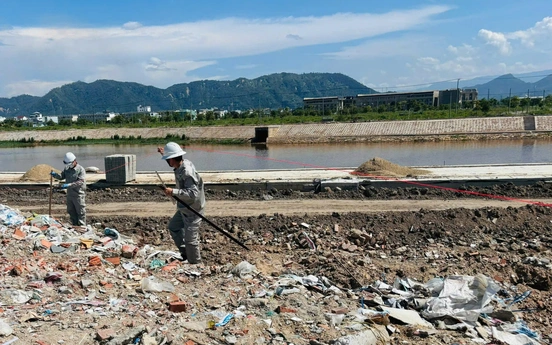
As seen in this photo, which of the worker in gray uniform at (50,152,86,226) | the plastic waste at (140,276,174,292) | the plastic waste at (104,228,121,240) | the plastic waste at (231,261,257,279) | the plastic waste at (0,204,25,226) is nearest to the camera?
the plastic waste at (140,276,174,292)

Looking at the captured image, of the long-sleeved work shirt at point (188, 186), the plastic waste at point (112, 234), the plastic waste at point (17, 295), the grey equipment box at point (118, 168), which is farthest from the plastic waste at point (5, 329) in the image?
the grey equipment box at point (118, 168)

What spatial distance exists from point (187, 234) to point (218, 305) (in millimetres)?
1767

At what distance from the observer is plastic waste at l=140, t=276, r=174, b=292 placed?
212 inches

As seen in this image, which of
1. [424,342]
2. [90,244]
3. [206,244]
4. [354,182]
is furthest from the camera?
[354,182]

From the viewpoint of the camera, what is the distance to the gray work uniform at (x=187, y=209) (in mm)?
6324

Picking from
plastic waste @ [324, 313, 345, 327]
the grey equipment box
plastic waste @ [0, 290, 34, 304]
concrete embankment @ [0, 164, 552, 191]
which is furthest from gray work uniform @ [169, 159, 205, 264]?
the grey equipment box

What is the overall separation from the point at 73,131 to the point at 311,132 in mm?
36051

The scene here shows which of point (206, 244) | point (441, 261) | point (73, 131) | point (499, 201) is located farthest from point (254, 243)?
point (73, 131)

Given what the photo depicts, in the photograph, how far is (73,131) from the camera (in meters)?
63.9

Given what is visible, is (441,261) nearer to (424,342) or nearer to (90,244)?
(424,342)

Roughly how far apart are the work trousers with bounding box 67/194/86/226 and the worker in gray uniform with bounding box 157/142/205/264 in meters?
3.24

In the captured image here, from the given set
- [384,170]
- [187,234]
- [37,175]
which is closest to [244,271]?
[187,234]

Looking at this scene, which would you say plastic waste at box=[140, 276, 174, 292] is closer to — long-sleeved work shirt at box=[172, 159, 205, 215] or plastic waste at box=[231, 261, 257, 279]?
plastic waste at box=[231, 261, 257, 279]

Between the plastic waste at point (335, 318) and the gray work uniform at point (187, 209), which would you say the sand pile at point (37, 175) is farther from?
the plastic waste at point (335, 318)
